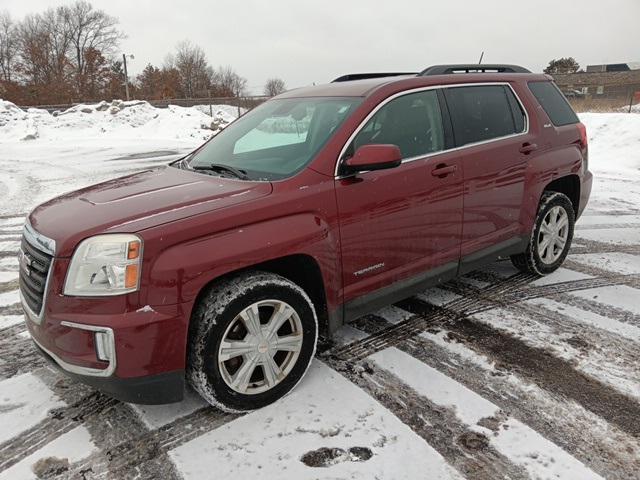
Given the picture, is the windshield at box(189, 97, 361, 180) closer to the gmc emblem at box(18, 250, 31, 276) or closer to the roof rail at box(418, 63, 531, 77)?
the roof rail at box(418, 63, 531, 77)

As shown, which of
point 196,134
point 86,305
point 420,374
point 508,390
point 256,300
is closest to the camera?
point 86,305

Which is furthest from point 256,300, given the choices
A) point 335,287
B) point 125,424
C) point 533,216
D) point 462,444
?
point 533,216

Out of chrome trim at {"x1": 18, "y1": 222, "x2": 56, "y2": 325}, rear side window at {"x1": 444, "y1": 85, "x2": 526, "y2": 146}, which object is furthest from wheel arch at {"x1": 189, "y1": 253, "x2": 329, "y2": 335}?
rear side window at {"x1": 444, "y1": 85, "x2": 526, "y2": 146}

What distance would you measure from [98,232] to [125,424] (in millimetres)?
1090

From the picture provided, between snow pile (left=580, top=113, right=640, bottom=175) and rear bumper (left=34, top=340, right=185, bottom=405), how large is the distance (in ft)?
36.5

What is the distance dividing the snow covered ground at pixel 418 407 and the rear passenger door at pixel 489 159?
64 centimetres

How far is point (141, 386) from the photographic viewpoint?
249cm

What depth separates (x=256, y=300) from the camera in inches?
107

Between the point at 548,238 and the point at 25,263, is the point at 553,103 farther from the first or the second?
the point at 25,263

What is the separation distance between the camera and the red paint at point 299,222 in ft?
8.00

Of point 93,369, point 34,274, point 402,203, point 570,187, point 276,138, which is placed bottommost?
point 93,369

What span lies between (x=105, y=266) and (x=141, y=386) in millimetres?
615

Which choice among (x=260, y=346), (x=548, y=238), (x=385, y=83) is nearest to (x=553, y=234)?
(x=548, y=238)

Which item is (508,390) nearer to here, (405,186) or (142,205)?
(405,186)
